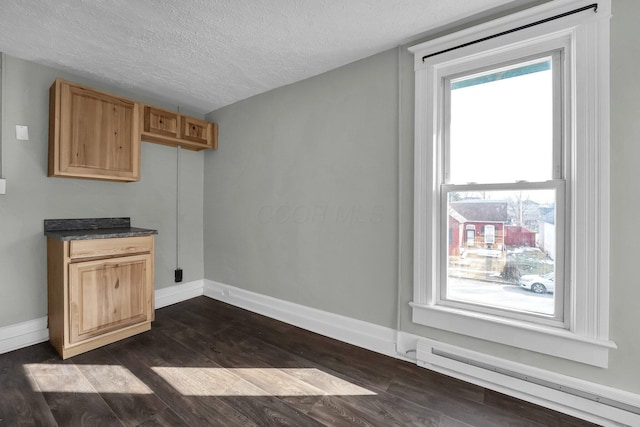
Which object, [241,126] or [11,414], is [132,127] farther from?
[11,414]

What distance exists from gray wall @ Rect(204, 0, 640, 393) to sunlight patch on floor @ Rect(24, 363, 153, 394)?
140 centimetres

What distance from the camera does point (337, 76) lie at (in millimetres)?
2553

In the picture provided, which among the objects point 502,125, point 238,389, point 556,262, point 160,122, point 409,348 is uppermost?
point 160,122

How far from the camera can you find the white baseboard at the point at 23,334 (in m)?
2.28

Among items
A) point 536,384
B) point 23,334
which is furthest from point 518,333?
point 23,334

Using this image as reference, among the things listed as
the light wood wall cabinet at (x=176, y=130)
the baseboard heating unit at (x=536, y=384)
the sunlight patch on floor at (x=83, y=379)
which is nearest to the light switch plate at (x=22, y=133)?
the light wood wall cabinet at (x=176, y=130)

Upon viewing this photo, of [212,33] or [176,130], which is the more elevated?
[212,33]

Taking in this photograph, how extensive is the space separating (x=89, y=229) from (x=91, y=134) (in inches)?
35.7

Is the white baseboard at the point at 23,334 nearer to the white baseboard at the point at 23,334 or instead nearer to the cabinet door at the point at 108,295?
the white baseboard at the point at 23,334

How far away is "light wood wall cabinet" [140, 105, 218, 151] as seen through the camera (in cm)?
296

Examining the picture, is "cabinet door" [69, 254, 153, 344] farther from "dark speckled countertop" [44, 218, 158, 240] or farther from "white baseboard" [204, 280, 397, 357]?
"white baseboard" [204, 280, 397, 357]

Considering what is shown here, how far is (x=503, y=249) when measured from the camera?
6.28 feet

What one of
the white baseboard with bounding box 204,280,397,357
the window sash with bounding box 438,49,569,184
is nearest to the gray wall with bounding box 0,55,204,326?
the white baseboard with bounding box 204,280,397,357

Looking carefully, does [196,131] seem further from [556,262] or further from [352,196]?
[556,262]
